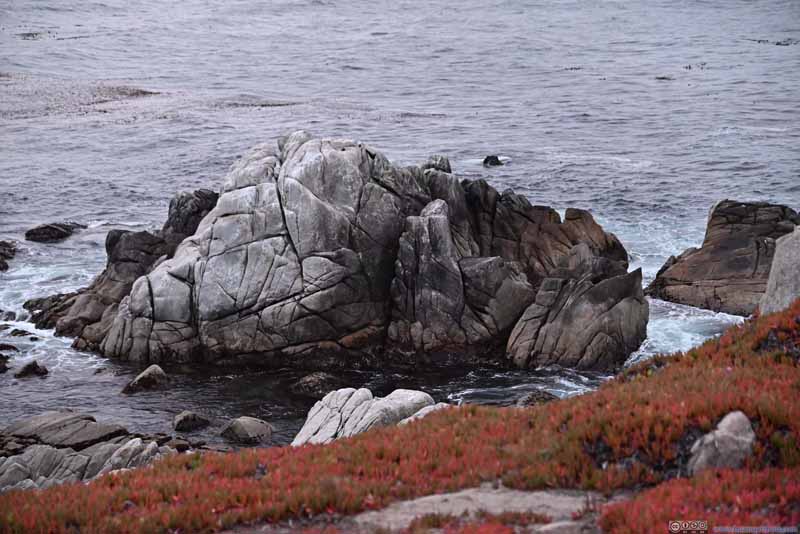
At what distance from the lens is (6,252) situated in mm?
48656

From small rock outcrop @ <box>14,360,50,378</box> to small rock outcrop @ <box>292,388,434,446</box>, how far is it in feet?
48.9

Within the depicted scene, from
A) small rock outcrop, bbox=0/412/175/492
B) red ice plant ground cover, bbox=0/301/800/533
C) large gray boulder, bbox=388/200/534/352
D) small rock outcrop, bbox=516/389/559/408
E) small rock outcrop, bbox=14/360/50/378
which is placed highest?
red ice plant ground cover, bbox=0/301/800/533

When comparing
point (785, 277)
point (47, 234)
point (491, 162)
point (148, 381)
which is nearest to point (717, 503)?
point (785, 277)

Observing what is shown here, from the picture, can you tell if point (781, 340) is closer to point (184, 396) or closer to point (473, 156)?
point (184, 396)

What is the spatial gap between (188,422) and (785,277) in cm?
1921

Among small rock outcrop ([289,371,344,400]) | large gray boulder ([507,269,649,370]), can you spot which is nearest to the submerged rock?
large gray boulder ([507,269,649,370])

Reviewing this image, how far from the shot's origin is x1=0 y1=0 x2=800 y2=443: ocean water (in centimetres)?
3500

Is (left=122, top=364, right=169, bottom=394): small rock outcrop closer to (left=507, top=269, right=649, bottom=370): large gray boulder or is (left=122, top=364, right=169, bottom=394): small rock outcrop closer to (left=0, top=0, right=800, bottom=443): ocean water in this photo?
(left=0, top=0, right=800, bottom=443): ocean water

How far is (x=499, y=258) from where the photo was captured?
36.1m

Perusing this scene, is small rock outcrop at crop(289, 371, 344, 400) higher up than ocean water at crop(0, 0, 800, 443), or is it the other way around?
ocean water at crop(0, 0, 800, 443)

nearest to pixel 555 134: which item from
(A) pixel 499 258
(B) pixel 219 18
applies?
(A) pixel 499 258

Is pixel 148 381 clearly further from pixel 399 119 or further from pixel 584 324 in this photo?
pixel 399 119

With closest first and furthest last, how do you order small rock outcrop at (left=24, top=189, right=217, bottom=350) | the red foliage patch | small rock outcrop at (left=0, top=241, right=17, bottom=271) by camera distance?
the red foliage patch → small rock outcrop at (left=24, top=189, right=217, bottom=350) → small rock outcrop at (left=0, top=241, right=17, bottom=271)

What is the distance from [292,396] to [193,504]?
19369 millimetres
